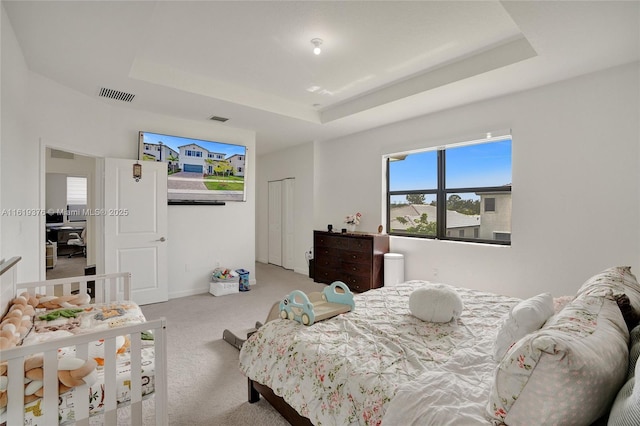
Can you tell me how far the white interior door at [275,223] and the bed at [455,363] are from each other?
4797mm

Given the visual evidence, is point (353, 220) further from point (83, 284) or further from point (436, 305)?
point (83, 284)

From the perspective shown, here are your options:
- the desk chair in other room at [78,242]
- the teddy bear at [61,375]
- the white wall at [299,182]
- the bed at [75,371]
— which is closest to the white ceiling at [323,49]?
the bed at [75,371]

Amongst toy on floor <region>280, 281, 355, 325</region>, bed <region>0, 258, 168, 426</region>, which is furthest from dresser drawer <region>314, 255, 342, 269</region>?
bed <region>0, 258, 168, 426</region>

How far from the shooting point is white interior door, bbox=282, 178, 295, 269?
659 cm

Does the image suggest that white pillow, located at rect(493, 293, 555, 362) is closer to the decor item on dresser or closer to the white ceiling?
the white ceiling

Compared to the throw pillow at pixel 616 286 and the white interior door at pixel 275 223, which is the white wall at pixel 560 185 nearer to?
the throw pillow at pixel 616 286

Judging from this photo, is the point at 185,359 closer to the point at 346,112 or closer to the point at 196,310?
the point at 196,310

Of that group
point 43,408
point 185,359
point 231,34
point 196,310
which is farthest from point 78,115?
point 43,408

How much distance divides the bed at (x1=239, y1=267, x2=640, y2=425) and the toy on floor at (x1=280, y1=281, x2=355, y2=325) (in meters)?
0.05

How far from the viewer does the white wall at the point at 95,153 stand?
2.40 m

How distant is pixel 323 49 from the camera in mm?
2949

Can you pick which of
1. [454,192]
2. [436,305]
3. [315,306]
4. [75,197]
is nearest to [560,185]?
[454,192]

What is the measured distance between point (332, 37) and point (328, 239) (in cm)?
320

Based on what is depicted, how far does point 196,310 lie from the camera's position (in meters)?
3.96
